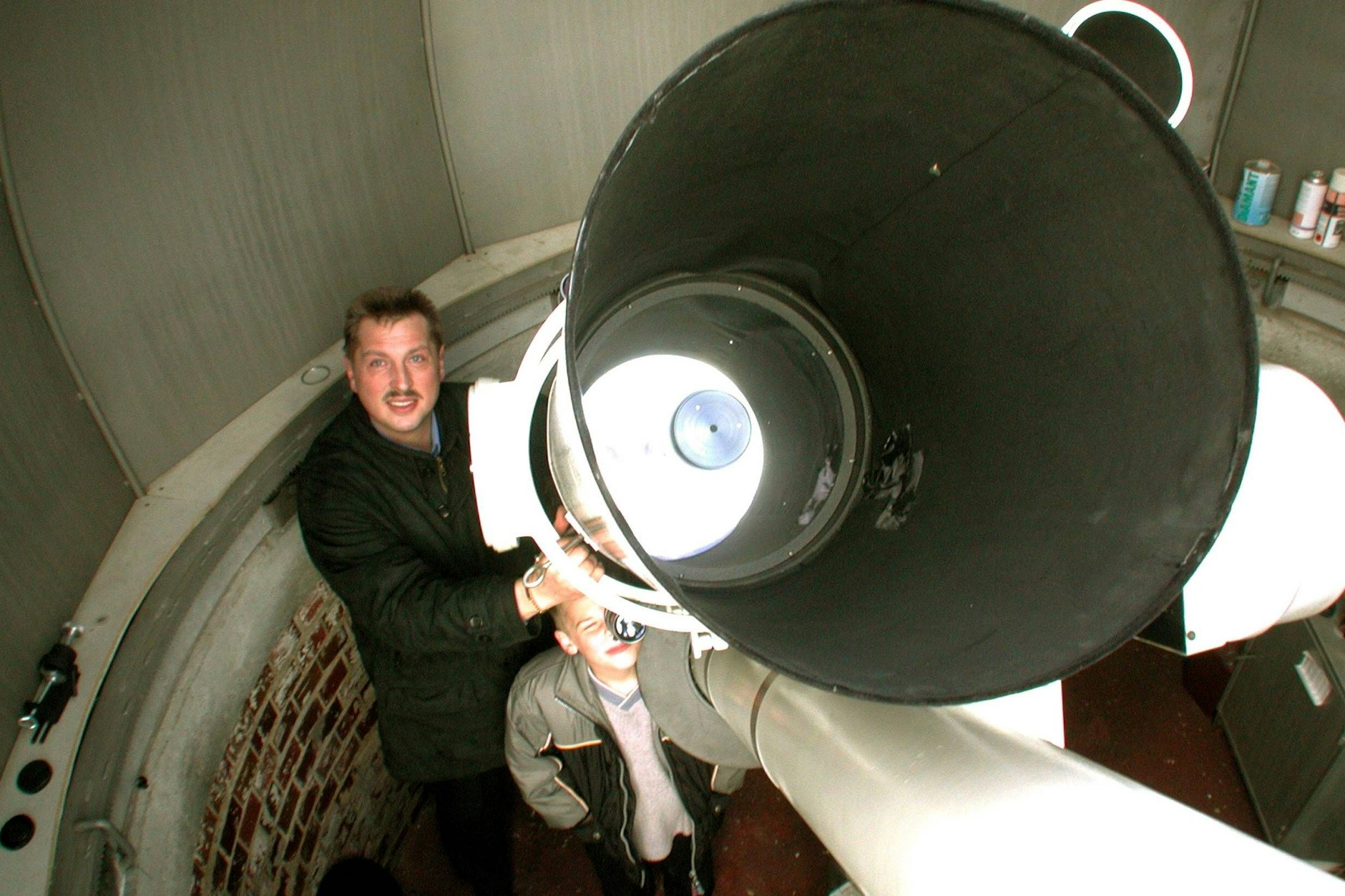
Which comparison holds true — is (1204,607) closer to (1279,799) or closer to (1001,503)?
(1001,503)

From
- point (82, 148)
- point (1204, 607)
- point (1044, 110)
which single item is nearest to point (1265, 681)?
point (1204, 607)

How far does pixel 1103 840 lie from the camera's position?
44 cm

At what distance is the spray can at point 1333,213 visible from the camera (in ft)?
5.16

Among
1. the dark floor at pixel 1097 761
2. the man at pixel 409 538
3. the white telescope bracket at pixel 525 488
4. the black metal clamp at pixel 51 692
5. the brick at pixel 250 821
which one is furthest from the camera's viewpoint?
the dark floor at pixel 1097 761

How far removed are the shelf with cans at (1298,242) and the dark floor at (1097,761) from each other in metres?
0.86

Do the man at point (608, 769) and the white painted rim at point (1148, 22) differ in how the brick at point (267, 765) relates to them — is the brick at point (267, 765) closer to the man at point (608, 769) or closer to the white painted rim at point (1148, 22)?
the man at point (608, 769)

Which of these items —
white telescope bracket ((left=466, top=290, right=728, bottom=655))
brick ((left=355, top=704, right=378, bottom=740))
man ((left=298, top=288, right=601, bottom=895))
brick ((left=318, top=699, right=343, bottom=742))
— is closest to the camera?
white telescope bracket ((left=466, top=290, right=728, bottom=655))

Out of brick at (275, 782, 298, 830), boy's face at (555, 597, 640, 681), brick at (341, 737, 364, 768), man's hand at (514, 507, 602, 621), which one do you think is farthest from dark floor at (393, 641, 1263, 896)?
man's hand at (514, 507, 602, 621)

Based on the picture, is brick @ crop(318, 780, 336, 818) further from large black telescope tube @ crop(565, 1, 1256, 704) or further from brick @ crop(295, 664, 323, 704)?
large black telescope tube @ crop(565, 1, 1256, 704)

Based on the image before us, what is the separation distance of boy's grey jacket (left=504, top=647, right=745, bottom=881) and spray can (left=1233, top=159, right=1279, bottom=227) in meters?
1.50

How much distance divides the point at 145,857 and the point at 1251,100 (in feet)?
7.56

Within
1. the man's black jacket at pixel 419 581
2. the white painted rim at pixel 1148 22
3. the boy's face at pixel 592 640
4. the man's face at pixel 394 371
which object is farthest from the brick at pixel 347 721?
the white painted rim at pixel 1148 22

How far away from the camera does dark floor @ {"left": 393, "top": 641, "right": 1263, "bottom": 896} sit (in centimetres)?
191

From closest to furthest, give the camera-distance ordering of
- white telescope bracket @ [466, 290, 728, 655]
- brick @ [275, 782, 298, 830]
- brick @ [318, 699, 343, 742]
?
1. white telescope bracket @ [466, 290, 728, 655]
2. brick @ [275, 782, 298, 830]
3. brick @ [318, 699, 343, 742]
